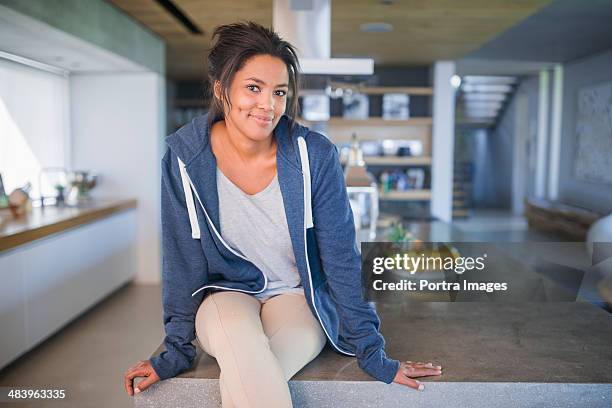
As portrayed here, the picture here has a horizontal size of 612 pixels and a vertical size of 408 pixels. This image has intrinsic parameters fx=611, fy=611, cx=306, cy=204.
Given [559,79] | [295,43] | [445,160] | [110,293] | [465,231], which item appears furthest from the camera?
[445,160]

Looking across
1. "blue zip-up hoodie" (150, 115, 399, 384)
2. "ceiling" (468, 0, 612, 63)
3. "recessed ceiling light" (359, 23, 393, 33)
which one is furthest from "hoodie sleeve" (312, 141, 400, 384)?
"recessed ceiling light" (359, 23, 393, 33)

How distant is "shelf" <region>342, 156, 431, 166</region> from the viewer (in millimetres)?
5289

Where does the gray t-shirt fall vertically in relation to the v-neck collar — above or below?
below

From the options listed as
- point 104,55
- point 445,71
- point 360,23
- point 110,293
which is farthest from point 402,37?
point 110,293

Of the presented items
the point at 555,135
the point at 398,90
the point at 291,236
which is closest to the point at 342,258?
the point at 291,236

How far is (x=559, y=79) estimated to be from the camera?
9.02 feet

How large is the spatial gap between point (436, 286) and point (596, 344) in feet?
1.69

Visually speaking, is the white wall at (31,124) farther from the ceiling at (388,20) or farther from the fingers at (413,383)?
the fingers at (413,383)

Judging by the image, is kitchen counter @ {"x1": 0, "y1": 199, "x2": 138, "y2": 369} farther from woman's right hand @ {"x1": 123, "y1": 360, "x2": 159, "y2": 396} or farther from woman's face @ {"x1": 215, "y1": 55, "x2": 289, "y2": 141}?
woman's face @ {"x1": 215, "y1": 55, "x2": 289, "y2": 141}

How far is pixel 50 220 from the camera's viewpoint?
124 inches

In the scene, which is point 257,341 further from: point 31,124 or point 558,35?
point 31,124

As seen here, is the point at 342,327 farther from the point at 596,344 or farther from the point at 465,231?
the point at 465,231

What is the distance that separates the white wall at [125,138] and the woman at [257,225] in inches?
120

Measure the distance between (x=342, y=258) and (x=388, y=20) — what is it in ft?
7.57
